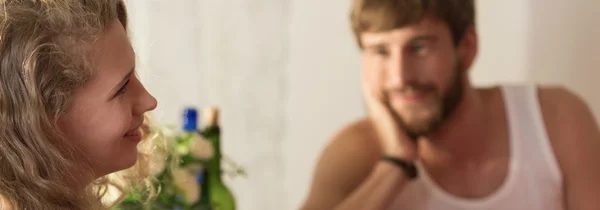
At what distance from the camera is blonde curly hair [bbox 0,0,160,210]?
0.55m

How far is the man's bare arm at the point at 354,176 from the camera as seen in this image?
1.06m

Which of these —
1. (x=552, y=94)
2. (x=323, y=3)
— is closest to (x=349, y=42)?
(x=323, y=3)

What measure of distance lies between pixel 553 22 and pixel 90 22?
3.04 ft

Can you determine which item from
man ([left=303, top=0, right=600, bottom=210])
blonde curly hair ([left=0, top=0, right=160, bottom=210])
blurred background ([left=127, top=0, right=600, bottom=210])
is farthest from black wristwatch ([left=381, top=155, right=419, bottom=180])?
blonde curly hair ([left=0, top=0, right=160, bottom=210])

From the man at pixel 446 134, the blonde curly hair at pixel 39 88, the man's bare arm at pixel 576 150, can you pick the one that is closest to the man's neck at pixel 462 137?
the man at pixel 446 134

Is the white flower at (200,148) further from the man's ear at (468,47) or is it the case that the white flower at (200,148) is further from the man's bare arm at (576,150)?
the man's bare arm at (576,150)

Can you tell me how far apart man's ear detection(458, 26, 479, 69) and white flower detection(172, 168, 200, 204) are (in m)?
0.45

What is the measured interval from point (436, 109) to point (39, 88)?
657mm

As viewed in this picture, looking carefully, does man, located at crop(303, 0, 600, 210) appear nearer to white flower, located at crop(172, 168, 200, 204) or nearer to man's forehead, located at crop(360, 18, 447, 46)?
man's forehead, located at crop(360, 18, 447, 46)

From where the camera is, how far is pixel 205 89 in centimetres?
123

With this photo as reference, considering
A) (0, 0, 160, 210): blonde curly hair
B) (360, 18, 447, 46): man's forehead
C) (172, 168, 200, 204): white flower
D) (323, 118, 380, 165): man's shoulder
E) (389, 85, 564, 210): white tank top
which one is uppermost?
(0, 0, 160, 210): blonde curly hair

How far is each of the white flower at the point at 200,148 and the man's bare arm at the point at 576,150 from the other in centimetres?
52

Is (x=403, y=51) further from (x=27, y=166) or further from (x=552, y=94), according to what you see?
(x=27, y=166)

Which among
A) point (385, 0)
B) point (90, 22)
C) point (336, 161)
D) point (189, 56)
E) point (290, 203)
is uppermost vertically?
point (90, 22)
